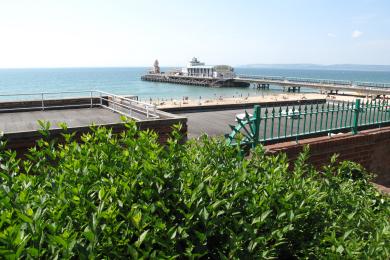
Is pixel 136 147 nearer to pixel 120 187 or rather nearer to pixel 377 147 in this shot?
pixel 120 187

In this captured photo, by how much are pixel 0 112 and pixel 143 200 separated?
42.0ft

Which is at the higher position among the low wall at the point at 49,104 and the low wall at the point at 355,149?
the low wall at the point at 49,104

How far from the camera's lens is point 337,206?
3904 millimetres

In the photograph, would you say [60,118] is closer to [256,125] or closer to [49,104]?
[49,104]

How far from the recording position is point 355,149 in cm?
951

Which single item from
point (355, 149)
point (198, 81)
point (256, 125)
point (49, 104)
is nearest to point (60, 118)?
point (49, 104)

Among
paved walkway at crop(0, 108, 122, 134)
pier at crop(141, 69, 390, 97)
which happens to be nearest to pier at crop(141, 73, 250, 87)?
pier at crop(141, 69, 390, 97)

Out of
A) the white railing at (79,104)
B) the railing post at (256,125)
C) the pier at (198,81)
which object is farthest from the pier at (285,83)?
the railing post at (256,125)

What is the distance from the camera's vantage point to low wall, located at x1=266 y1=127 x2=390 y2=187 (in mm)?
8406

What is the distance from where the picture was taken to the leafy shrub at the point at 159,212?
214cm

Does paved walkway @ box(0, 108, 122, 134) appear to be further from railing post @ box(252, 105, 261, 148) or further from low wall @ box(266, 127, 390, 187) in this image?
low wall @ box(266, 127, 390, 187)

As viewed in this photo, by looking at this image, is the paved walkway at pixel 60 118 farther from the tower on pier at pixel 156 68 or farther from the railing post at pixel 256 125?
the tower on pier at pixel 156 68

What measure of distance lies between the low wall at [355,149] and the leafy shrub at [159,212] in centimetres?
470

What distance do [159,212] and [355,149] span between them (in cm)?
822
